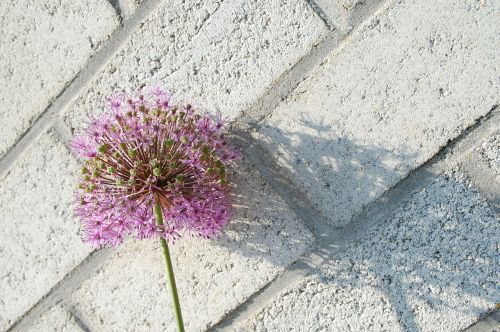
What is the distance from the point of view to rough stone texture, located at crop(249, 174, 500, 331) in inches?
41.2

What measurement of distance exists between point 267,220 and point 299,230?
7cm

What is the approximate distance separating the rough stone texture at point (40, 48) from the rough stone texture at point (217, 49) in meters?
0.09

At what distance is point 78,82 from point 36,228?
34cm

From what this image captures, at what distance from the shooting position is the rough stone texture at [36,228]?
4.20 ft

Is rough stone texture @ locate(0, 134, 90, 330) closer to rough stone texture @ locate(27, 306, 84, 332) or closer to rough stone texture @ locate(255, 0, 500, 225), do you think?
rough stone texture @ locate(27, 306, 84, 332)

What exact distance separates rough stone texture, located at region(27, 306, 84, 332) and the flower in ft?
1.20

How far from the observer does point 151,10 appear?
120cm

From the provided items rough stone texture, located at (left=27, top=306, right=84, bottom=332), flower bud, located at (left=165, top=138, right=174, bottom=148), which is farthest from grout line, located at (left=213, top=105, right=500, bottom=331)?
rough stone texture, located at (left=27, top=306, right=84, bottom=332)

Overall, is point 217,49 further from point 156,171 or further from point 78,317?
point 78,317

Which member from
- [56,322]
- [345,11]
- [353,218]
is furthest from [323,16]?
[56,322]

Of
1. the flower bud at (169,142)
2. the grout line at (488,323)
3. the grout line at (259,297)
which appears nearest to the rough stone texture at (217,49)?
the flower bud at (169,142)

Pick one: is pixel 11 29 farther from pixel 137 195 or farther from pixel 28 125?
pixel 137 195

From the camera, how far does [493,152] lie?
1.03 metres

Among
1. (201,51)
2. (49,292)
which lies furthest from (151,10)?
(49,292)
